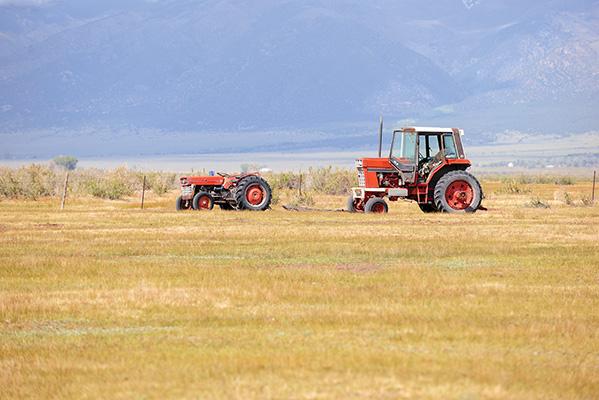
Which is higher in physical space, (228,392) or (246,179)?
(246,179)

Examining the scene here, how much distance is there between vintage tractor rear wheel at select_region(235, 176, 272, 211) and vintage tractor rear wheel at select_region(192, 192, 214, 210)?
85 centimetres

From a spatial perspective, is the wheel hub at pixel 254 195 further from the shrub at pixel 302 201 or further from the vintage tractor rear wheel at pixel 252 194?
the shrub at pixel 302 201

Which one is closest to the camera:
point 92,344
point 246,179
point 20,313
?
point 92,344

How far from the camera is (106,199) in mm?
52844

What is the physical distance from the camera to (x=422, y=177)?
38250 mm

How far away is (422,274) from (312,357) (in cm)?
709

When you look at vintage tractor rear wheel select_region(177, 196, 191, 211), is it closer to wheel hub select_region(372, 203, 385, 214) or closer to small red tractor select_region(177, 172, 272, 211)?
small red tractor select_region(177, 172, 272, 211)

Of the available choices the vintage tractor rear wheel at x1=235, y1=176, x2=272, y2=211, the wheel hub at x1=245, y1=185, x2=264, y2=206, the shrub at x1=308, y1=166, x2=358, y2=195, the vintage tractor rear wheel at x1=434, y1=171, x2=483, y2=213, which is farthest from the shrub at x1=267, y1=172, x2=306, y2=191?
the vintage tractor rear wheel at x1=434, y1=171, x2=483, y2=213

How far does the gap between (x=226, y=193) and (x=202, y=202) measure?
2.95ft

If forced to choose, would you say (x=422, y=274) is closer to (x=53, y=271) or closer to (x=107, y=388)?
(x=53, y=271)

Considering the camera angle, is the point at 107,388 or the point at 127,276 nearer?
the point at 107,388

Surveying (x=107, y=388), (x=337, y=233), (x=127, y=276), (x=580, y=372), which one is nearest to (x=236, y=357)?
(x=107, y=388)

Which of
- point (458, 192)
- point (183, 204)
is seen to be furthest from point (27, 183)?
point (458, 192)

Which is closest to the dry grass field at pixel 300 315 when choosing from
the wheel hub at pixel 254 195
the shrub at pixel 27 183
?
the wheel hub at pixel 254 195
